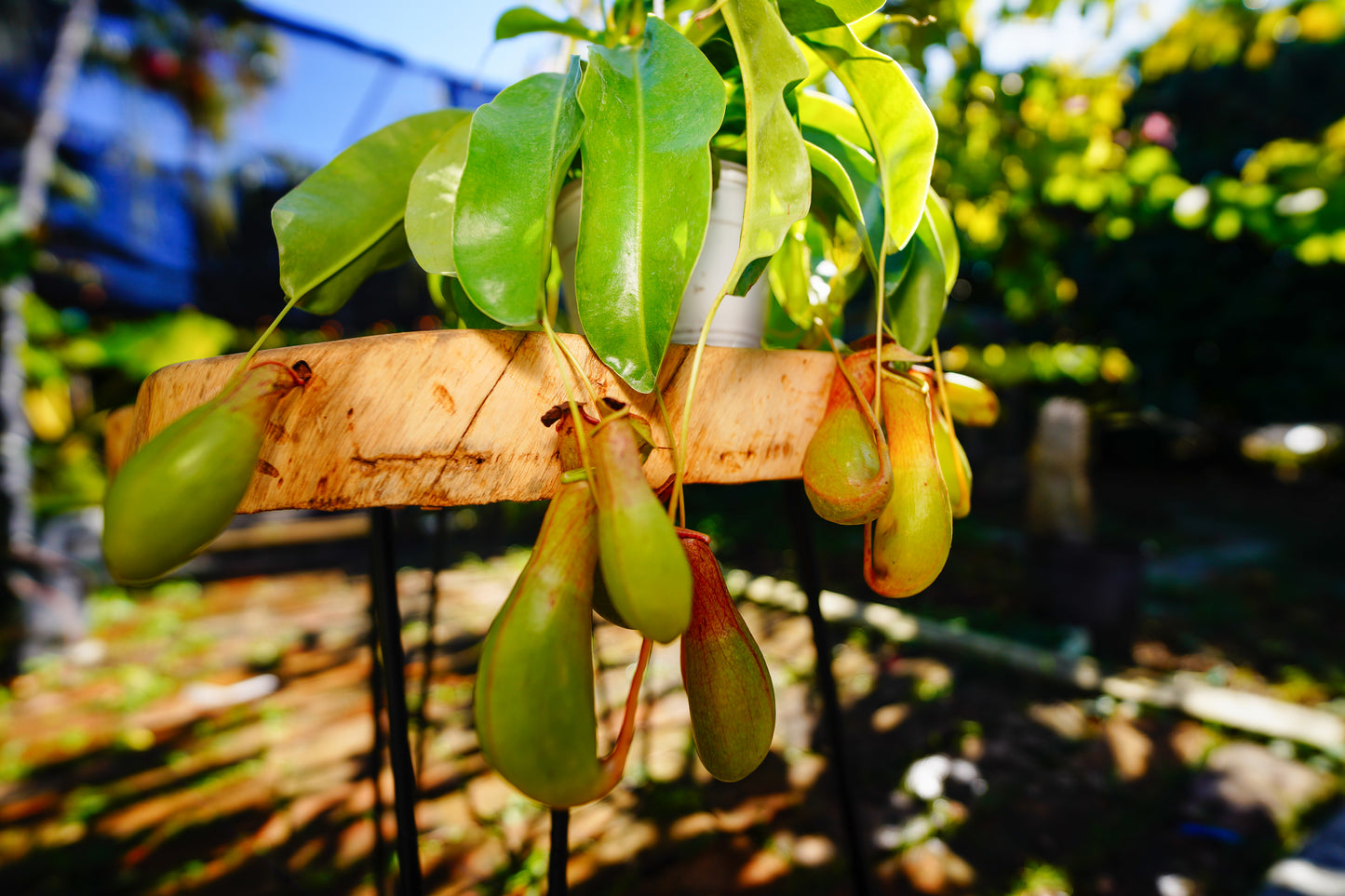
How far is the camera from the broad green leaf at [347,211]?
36cm

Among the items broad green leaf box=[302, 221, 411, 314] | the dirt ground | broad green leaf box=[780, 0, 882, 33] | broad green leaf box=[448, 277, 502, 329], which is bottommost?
the dirt ground

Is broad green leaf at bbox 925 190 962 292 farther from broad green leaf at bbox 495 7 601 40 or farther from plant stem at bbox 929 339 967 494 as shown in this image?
broad green leaf at bbox 495 7 601 40

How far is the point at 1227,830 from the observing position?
1094 mm

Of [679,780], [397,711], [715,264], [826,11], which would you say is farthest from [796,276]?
[679,780]

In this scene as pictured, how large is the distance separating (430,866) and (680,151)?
1.07m

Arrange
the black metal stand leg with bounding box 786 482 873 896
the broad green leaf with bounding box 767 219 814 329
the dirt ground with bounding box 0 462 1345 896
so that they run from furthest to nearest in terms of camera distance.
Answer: the dirt ground with bounding box 0 462 1345 896 < the black metal stand leg with bounding box 786 482 873 896 < the broad green leaf with bounding box 767 219 814 329

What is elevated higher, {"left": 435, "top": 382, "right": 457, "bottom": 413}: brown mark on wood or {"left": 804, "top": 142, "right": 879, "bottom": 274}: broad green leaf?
{"left": 804, "top": 142, "right": 879, "bottom": 274}: broad green leaf

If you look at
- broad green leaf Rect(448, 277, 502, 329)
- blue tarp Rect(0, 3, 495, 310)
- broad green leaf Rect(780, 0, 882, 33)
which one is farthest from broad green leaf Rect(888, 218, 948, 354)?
blue tarp Rect(0, 3, 495, 310)

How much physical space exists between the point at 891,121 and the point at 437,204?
257 millimetres

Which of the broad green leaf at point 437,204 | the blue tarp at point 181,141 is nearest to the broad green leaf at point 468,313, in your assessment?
the broad green leaf at point 437,204

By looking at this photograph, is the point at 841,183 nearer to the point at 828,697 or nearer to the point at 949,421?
the point at 949,421

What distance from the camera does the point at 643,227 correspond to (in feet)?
1.05

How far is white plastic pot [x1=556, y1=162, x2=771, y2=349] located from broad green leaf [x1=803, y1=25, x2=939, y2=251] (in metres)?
0.09

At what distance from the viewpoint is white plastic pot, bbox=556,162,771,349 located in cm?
46
